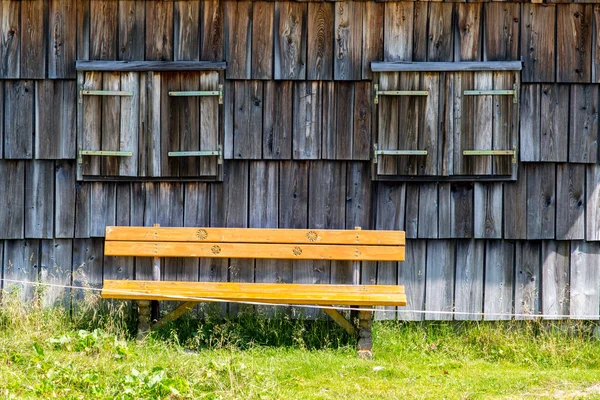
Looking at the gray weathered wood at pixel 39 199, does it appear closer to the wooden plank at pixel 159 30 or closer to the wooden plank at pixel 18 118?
the wooden plank at pixel 18 118

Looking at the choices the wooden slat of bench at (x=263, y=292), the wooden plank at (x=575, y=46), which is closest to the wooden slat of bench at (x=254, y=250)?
the wooden slat of bench at (x=263, y=292)

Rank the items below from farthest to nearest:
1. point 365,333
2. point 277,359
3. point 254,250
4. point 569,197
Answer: point 569,197
point 254,250
point 365,333
point 277,359

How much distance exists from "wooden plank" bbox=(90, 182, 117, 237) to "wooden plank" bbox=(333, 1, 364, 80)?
91.3 inches

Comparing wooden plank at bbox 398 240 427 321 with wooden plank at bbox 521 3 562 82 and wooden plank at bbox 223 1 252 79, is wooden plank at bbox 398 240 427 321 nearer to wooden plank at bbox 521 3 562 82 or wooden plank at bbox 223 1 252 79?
wooden plank at bbox 521 3 562 82

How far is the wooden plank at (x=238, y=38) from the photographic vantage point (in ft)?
24.2

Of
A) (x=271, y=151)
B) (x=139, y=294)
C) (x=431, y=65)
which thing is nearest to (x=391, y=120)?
(x=431, y=65)

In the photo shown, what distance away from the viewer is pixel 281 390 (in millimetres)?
5867

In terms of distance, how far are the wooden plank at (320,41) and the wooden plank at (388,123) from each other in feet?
1.69

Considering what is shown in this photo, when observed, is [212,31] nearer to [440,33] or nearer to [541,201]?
[440,33]

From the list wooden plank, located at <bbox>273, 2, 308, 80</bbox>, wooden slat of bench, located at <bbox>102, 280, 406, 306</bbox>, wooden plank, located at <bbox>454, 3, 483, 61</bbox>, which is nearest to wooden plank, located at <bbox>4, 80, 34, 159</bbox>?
wooden slat of bench, located at <bbox>102, 280, 406, 306</bbox>

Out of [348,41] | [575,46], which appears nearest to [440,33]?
[348,41]

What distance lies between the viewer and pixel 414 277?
7.54 meters

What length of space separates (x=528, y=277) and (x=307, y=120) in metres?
2.52

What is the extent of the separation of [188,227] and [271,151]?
1.03 meters
